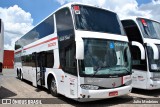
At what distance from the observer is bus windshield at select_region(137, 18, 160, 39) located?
33.3 ft

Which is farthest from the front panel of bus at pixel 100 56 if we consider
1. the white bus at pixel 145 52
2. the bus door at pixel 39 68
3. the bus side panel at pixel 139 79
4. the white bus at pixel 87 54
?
the bus door at pixel 39 68

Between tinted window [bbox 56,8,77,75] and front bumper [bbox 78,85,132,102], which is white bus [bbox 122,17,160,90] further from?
tinted window [bbox 56,8,77,75]

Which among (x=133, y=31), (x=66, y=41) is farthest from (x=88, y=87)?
(x=133, y=31)

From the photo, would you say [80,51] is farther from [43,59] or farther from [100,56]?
[43,59]

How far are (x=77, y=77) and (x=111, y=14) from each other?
329cm

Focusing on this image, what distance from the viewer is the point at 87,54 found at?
720 cm

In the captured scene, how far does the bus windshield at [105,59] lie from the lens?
7134mm

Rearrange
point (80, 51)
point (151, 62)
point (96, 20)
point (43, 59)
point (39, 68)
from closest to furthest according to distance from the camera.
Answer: point (80, 51), point (96, 20), point (151, 62), point (43, 59), point (39, 68)

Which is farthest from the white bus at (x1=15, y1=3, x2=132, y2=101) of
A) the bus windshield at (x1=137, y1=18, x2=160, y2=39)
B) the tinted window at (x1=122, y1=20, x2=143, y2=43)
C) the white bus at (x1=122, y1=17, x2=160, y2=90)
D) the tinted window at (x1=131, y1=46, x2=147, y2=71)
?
the bus windshield at (x1=137, y1=18, x2=160, y2=39)

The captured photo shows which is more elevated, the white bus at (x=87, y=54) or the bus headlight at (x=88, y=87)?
the white bus at (x=87, y=54)

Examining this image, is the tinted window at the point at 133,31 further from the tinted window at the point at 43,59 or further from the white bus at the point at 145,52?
the tinted window at the point at 43,59

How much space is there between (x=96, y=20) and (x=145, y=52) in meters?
2.95

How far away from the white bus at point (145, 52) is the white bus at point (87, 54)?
1536 mm

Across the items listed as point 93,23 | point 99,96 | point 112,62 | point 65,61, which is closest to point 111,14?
point 93,23
